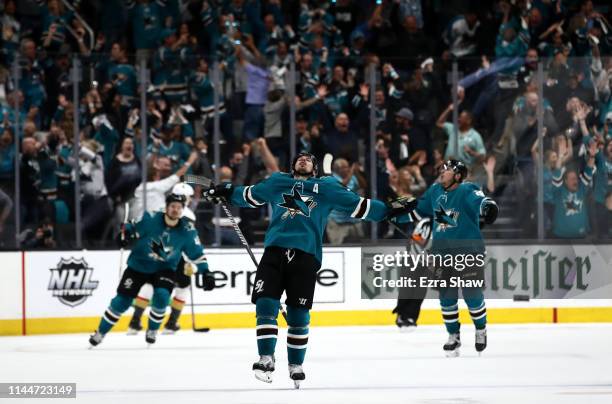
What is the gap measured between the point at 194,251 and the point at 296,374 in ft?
10.3

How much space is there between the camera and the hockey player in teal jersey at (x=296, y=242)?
702 cm

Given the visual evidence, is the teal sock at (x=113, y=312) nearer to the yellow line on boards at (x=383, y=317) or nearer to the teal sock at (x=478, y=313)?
the yellow line on boards at (x=383, y=317)

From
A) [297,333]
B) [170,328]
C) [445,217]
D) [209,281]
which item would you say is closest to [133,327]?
[170,328]

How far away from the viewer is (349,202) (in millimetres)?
7121

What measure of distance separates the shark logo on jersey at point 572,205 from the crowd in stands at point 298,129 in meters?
0.01

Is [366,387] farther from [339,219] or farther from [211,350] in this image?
[339,219]

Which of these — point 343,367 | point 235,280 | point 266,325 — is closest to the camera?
point 266,325

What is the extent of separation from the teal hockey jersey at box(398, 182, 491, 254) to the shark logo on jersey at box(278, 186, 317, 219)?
1.84 metres

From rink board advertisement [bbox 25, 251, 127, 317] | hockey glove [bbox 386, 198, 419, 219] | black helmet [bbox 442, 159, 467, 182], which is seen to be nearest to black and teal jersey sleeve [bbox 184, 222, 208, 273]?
rink board advertisement [bbox 25, 251, 127, 317]

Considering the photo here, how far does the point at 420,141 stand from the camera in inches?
443

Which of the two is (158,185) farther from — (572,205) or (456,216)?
(572,205)

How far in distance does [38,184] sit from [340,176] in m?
2.74

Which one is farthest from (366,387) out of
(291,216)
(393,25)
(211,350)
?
(393,25)

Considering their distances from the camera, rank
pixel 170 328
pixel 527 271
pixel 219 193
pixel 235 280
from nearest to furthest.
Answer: pixel 219 193 < pixel 170 328 < pixel 235 280 < pixel 527 271
